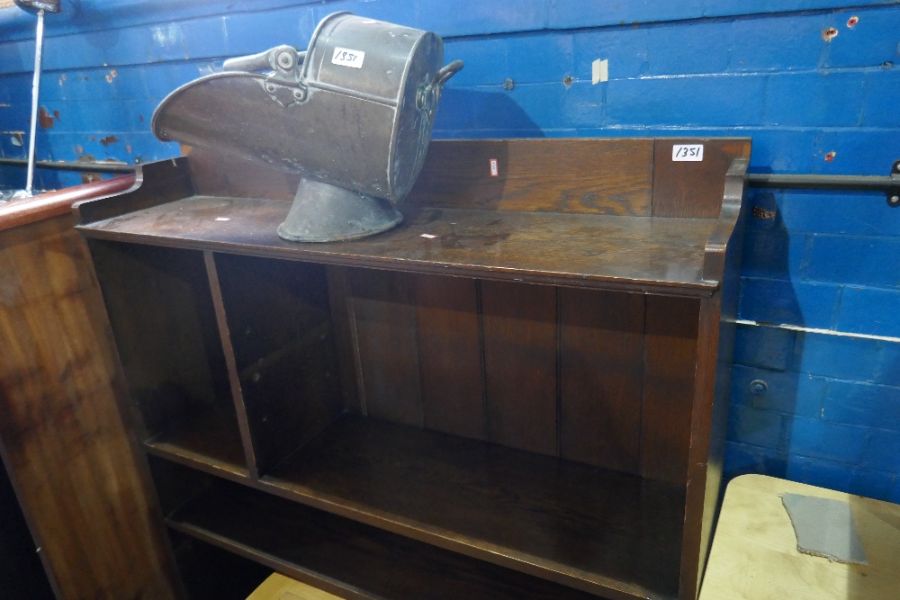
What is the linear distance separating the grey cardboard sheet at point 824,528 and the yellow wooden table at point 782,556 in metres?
0.01

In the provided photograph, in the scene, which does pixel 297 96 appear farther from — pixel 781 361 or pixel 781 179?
pixel 781 361

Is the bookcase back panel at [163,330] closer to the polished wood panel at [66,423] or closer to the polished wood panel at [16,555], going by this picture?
the polished wood panel at [66,423]

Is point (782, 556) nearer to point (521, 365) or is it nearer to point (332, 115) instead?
point (521, 365)

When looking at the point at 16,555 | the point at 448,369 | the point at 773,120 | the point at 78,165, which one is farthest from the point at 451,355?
the point at 78,165

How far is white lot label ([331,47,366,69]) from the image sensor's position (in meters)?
1.00

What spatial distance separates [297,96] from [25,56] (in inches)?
63.0

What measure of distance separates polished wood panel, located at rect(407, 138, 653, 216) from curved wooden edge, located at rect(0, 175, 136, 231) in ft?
2.42

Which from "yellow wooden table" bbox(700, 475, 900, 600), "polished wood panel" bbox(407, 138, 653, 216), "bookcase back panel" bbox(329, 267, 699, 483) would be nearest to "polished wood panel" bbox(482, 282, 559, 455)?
"bookcase back panel" bbox(329, 267, 699, 483)

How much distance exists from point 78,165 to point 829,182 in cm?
211

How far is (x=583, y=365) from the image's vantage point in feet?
4.38

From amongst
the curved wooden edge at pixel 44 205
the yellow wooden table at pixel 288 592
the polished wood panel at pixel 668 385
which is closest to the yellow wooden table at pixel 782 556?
the polished wood panel at pixel 668 385

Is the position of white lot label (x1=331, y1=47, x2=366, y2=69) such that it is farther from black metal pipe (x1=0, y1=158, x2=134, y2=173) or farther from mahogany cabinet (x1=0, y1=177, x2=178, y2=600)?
black metal pipe (x1=0, y1=158, x2=134, y2=173)

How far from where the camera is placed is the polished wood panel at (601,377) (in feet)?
4.14

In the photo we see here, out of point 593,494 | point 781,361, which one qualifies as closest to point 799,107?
point 781,361
